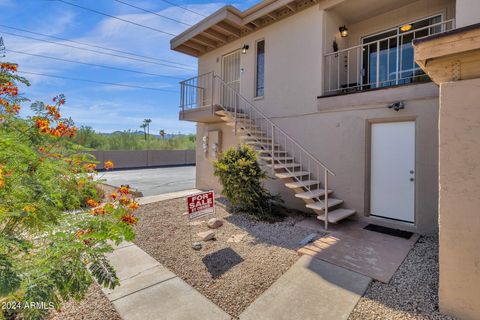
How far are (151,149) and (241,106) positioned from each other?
17029 millimetres

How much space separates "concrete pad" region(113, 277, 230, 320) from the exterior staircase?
3218 millimetres

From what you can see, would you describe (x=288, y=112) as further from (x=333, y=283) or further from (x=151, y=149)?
(x=151, y=149)

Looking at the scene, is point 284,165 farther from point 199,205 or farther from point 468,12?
point 468,12

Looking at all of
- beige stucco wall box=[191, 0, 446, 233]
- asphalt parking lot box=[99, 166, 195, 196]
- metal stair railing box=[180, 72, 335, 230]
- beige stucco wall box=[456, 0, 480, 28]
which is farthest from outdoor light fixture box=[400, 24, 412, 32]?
asphalt parking lot box=[99, 166, 195, 196]

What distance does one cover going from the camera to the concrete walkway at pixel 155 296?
101 inches

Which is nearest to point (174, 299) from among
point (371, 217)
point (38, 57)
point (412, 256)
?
point (412, 256)

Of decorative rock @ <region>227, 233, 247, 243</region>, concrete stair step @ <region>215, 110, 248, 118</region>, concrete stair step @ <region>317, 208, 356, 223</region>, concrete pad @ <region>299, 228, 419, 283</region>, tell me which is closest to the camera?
concrete pad @ <region>299, 228, 419, 283</region>

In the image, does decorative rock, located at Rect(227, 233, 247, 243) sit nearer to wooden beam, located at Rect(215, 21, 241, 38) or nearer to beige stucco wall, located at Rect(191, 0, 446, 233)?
beige stucco wall, located at Rect(191, 0, 446, 233)

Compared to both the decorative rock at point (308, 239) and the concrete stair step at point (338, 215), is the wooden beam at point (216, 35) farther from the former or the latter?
the decorative rock at point (308, 239)

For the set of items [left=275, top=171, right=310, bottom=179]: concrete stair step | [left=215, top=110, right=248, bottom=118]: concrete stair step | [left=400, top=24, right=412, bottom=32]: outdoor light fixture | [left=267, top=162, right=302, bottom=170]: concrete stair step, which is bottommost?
[left=275, top=171, right=310, bottom=179]: concrete stair step

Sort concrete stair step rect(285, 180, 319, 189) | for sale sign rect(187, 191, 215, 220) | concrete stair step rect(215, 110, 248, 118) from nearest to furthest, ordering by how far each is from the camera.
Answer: for sale sign rect(187, 191, 215, 220) → concrete stair step rect(285, 180, 319, 189) → concrete stair step rect(215, 110, 248, 118)

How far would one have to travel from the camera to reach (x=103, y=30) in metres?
13.4

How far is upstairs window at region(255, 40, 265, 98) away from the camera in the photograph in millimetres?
8008

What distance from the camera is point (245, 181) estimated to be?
580cm
